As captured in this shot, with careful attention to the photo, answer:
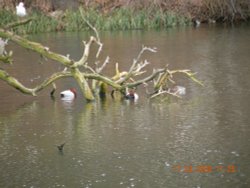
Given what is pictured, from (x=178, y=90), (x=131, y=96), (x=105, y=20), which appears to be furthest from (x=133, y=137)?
(x=105, y=20)

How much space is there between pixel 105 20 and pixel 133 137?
18052 millimetres

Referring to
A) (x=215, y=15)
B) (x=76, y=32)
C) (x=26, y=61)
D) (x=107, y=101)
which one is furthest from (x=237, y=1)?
(x=107, y=101)

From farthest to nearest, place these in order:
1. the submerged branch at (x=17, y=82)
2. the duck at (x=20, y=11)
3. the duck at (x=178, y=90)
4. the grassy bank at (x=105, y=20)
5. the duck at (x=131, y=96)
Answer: the duck at (x=20, y=11) < the grassy bank at (x=105, y=20) < the duck at (x=178, y=90) < the duck at (x=131, y=96) < the submerged branch at (x=17, y=82)

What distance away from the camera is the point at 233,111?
399 inches

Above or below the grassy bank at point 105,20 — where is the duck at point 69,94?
below

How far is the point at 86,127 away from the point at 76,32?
654 inches

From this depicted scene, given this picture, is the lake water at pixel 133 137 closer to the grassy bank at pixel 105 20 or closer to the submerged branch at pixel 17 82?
the submerged branch at pixel 17 82

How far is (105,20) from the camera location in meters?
26.6

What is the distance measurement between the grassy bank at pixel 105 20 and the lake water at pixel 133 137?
1152 cm

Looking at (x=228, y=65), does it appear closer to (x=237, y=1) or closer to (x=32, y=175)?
(x=32, y=175)

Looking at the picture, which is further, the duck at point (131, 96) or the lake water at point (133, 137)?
the duck at point (131, 96)

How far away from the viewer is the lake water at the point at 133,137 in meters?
7.23
